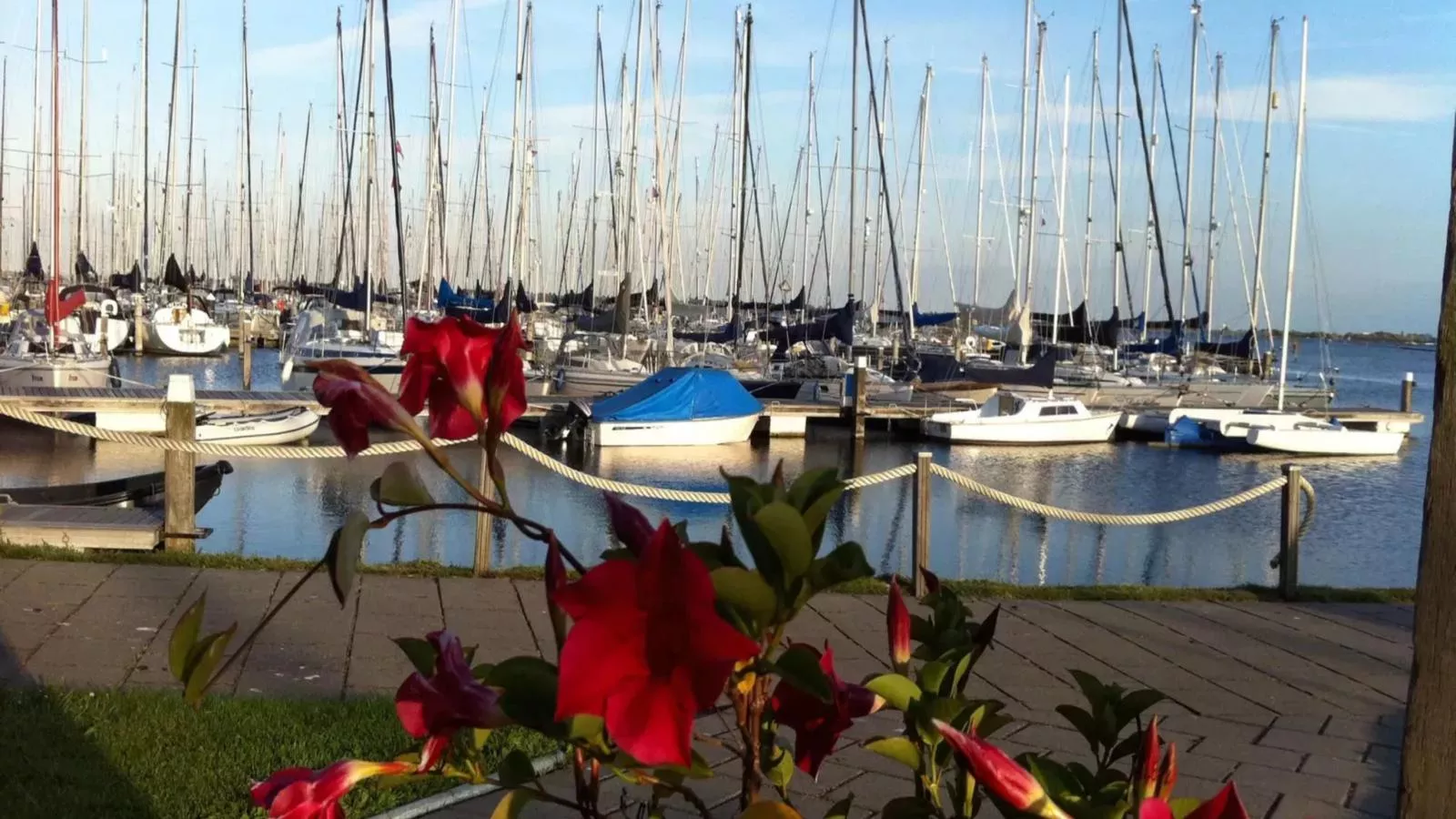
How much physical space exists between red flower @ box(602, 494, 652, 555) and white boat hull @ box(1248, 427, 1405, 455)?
1416 inches

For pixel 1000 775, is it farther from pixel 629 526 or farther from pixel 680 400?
pixel 680 400

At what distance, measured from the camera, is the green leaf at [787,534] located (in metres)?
1.20

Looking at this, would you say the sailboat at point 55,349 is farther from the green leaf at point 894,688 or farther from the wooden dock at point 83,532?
the green leaf at point 894,688

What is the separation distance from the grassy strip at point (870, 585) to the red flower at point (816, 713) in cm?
660

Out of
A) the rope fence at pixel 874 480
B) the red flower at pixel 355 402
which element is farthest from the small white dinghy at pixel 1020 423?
the red flower at pixel 355 402

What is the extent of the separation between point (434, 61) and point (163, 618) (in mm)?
38199

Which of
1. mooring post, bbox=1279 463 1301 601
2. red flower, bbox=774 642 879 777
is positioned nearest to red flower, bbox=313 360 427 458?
red flower, bbox=774 642 879 777

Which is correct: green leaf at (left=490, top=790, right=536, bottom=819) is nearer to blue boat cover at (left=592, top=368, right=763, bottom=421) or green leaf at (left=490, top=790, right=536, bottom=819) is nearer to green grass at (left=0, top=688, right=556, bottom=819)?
green grass at (left=0, top=688, right=556, bottom=819)

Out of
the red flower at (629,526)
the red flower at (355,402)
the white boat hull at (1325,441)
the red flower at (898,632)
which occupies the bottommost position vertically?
the white boat hull at (1325,441)

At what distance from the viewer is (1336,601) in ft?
33.4

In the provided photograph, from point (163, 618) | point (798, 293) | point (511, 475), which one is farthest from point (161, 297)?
point (163, 618)

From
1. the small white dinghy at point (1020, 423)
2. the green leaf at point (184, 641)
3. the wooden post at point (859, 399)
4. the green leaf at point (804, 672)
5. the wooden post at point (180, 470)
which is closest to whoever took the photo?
the green leaf at point (804, 672)

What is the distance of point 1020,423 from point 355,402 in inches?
1323

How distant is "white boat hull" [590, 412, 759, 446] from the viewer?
29.6 meters
